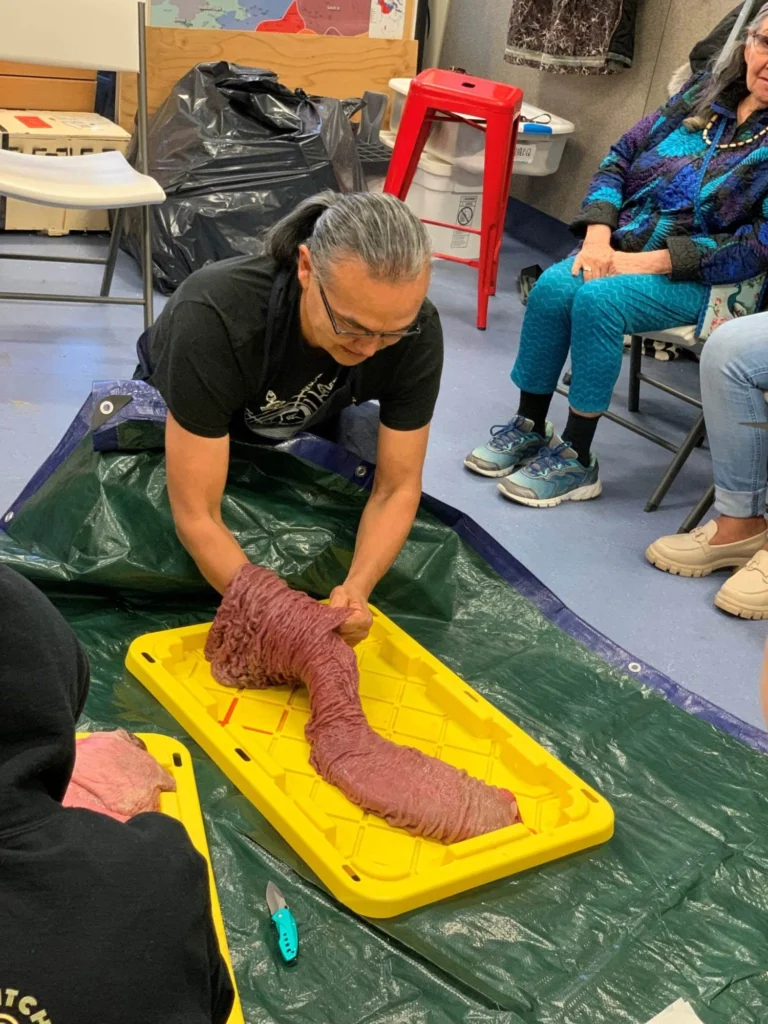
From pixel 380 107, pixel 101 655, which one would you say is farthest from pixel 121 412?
pixel 380 107

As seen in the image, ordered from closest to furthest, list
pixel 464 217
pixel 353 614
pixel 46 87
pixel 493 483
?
pixel 353 614 → pixel 493 483 → pixel 46 87 → pixel 464 217

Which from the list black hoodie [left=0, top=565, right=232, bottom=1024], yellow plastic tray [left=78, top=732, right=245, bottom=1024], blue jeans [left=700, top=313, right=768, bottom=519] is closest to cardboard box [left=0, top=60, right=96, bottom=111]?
blue jeans [left=700, top=313, right=768, bottom=519]

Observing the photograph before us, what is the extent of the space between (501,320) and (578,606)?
2.01 m

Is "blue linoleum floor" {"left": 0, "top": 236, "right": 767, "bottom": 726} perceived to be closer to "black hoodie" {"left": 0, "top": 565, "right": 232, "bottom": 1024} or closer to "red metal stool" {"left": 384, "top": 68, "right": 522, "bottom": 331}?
"red metal stool" {"left": 384, "top": 68, "right": 522, "bottom": 331}

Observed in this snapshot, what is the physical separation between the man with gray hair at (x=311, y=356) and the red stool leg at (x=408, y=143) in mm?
2090

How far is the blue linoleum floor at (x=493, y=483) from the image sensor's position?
8.28 ft

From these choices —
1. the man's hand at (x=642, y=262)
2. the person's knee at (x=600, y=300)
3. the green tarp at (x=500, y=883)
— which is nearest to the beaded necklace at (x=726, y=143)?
the man's hand at (x=642, y=262)

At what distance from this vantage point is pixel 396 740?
1.95m

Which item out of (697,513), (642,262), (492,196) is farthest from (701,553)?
(492,196)

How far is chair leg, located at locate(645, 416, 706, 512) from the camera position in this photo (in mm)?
2980

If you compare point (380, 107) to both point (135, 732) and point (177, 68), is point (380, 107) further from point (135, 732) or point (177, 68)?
point (135, 732)

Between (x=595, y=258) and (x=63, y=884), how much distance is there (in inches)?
98.8

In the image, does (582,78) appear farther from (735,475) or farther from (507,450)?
(735,475)

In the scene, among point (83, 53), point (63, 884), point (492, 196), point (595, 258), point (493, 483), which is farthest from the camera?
point (492, 196)
